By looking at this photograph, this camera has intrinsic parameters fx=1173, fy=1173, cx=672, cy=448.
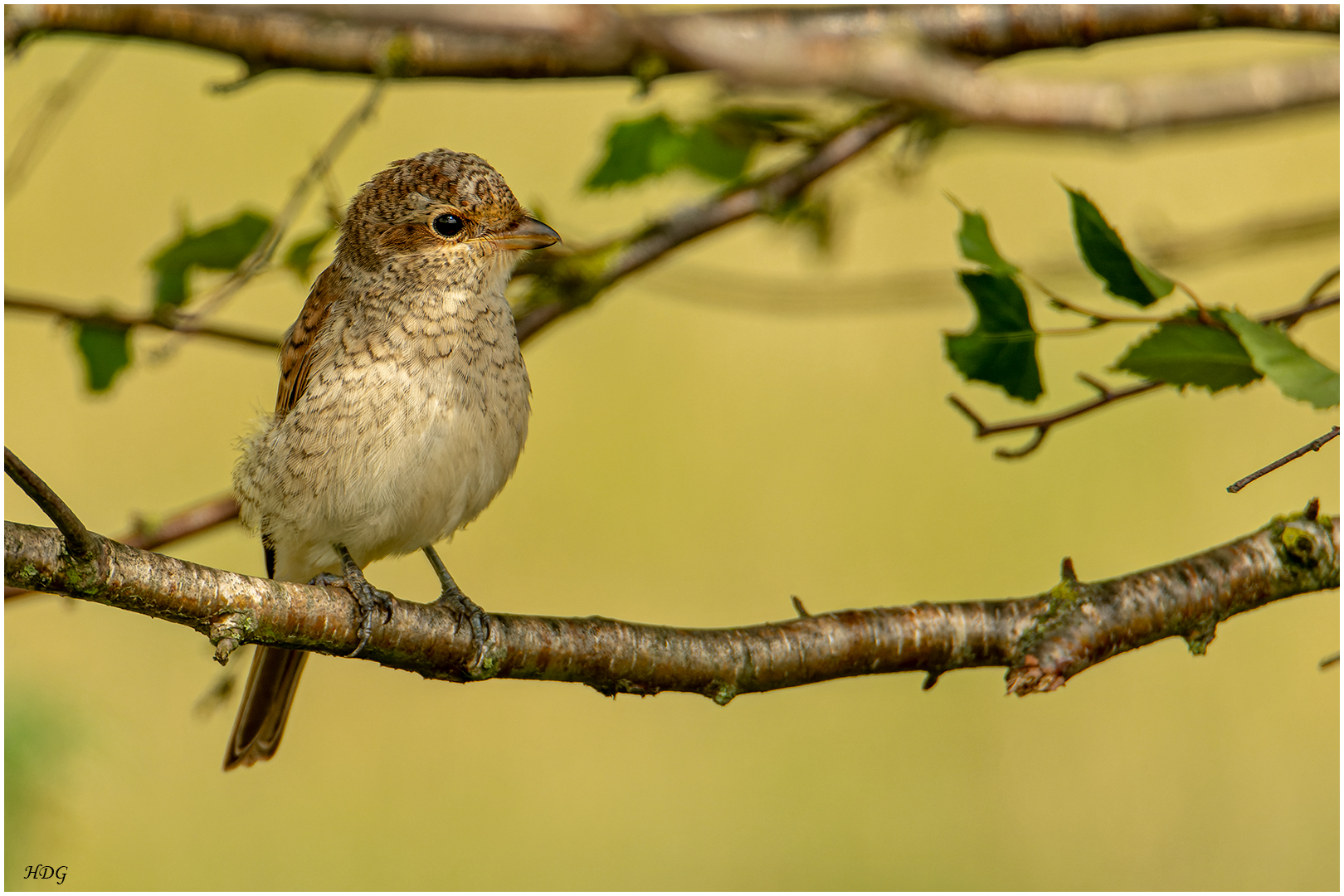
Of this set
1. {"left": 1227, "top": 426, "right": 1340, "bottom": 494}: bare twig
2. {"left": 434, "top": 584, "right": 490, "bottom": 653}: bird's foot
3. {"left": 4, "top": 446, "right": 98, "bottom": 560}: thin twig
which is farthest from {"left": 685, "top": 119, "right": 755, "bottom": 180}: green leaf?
{"left": 4, "top": 446, "right": 98, "bottom": 560}: thin twig

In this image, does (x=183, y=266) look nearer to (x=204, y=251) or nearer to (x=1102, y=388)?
(x=204, y=251)

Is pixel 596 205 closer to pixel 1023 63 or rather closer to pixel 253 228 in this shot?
pixel 1023 63

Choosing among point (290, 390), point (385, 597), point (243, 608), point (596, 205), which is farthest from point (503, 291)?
point (596, 205)

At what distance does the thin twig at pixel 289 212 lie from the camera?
261cm

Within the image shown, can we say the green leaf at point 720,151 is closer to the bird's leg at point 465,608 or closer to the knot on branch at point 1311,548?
the bird's leg at point 465,608

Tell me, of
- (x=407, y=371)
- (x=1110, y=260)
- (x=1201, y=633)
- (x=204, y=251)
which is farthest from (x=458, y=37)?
(x=1201, y=633)

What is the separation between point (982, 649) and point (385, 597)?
1158 millimetres

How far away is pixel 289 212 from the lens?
2.62 meters

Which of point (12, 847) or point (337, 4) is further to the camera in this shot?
point (12, 847)

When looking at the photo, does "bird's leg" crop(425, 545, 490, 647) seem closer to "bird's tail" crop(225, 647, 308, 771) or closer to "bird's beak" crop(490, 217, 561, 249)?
"bird's tail" crop(225, 647, 308, 771)

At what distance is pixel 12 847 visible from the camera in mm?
3207

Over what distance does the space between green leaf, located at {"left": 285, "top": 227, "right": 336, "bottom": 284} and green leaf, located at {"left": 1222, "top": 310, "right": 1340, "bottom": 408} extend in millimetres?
1870

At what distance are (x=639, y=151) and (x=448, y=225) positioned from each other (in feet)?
1.71

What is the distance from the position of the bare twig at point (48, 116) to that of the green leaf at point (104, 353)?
37 centimetres
